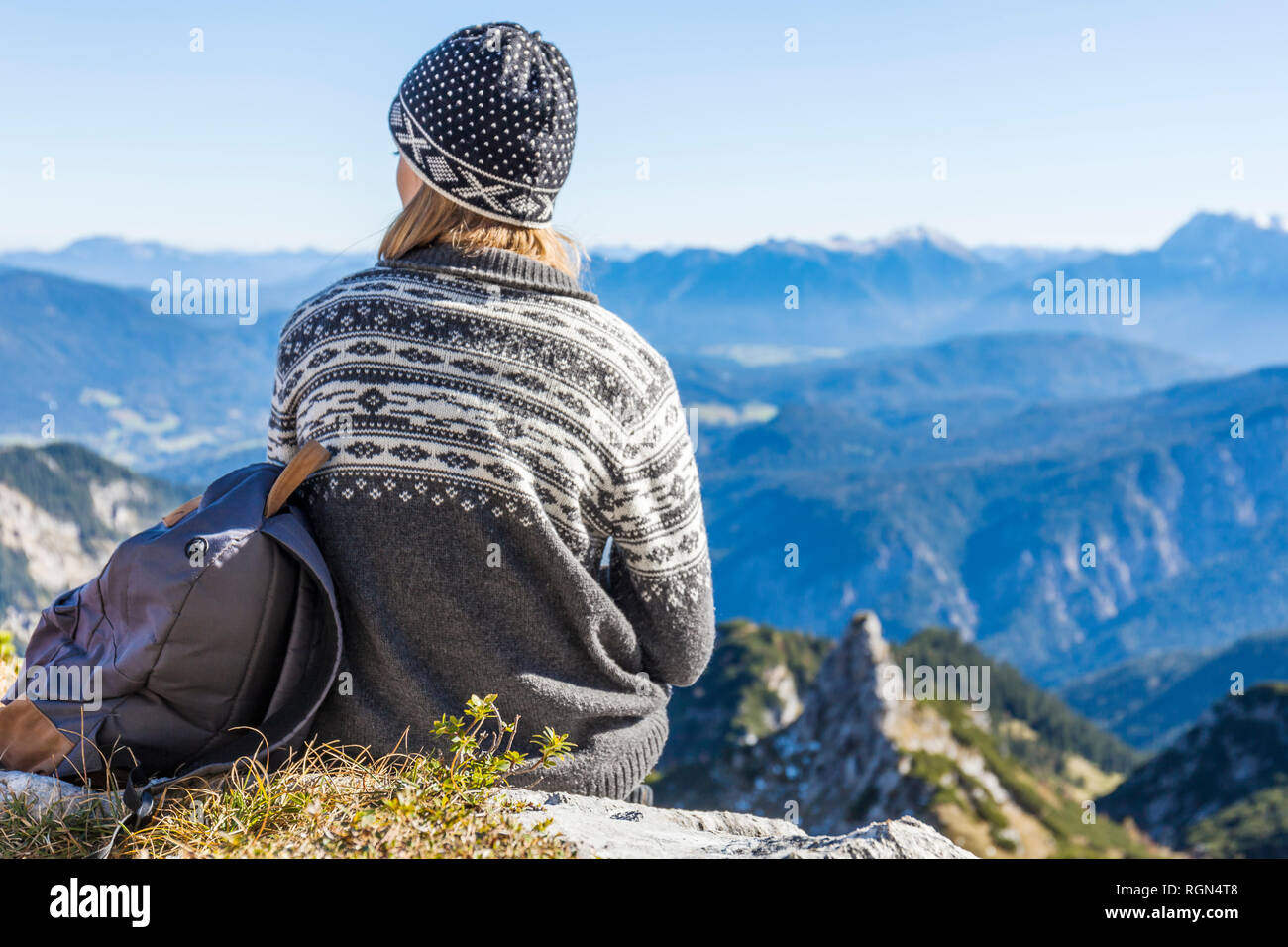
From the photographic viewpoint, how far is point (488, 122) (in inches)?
133

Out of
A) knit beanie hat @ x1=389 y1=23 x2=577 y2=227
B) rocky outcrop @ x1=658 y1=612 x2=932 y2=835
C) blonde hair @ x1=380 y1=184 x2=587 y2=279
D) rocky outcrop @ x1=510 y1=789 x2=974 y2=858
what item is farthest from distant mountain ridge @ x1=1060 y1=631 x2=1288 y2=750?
knit beanie hat @ x1=389 y1=23 x2=577 y2=227

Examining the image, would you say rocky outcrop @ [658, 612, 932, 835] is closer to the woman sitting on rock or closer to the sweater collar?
the woman sitting on rock

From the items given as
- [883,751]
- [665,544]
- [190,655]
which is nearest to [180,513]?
[190,655]

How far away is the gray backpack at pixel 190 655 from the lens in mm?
2943

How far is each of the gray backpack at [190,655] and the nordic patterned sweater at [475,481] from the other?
0.57ft

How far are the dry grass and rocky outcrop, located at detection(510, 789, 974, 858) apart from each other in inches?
6.6

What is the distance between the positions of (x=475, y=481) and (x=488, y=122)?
1190 millimetres

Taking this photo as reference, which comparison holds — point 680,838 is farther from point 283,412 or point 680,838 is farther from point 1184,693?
point 1184,693

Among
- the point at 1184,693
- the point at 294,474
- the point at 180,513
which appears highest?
the point at 294,474

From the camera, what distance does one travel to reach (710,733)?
106 meters

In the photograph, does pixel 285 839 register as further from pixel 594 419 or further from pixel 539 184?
pixel 539 184

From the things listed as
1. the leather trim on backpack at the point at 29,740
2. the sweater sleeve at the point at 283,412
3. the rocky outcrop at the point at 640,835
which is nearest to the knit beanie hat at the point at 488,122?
the sweater sleeve at the point at 283,412

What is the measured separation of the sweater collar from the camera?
3342 mm
